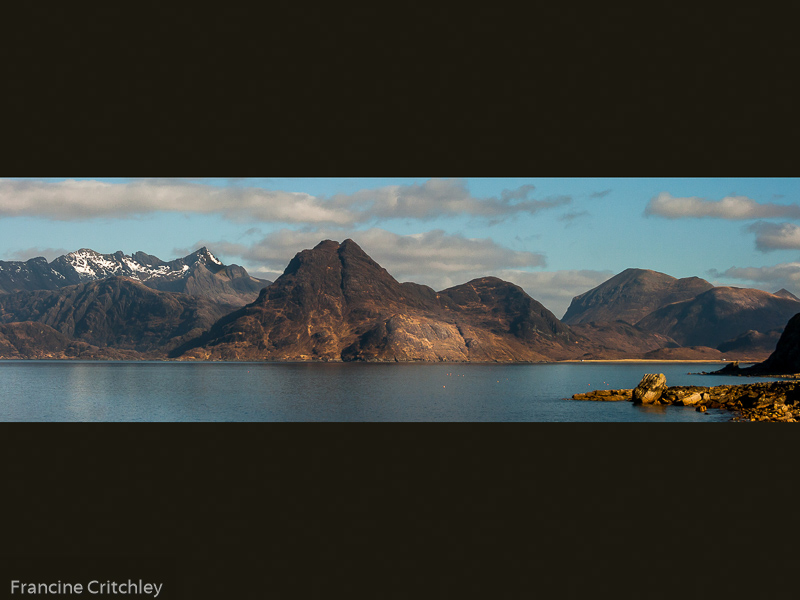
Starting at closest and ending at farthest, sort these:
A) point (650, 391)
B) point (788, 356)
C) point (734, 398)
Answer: point (734, 398), point (650, 391), point (788, 356)

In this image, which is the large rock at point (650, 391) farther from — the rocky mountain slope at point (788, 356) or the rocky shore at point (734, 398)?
the rocky mountain slope at point (788, 356)

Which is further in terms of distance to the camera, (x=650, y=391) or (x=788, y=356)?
(x=788, y=356)

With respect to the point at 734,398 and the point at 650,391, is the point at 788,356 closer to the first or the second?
the point at 650,391

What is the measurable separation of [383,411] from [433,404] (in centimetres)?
1525

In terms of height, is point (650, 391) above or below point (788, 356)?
below

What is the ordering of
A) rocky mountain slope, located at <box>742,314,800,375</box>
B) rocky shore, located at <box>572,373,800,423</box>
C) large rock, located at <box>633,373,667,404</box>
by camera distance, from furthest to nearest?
rocky mountain slope, located at <box>742,314,800,375</box>, large rock, located at <box>633,373,667,404</box>, rocky shore, located at <box>572,373,800,423</box>

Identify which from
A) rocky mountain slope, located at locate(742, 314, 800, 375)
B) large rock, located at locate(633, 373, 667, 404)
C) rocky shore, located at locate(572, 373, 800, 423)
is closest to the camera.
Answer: rocky shore, located at locate(572, 373, 800, 423)

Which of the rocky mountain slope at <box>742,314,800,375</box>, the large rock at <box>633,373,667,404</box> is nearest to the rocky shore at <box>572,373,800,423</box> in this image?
the large rock at <box>633,373,667,404</box>

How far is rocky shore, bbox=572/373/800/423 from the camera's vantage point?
79.4 meters

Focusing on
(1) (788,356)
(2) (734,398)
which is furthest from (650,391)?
(1) (788,356)

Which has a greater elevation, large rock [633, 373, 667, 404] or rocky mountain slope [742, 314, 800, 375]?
rocky mountain slope [742, 314, 800, 375]

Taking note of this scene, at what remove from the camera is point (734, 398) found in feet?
317

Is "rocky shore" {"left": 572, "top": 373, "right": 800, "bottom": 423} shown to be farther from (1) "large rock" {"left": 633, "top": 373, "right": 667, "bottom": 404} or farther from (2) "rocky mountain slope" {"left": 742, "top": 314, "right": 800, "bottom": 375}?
(2) "rocky mountain slope" {"left": 742, "top": 314, "right": 800, "bottom": 375}

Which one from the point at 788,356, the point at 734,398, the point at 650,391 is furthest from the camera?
the point at 788,356
